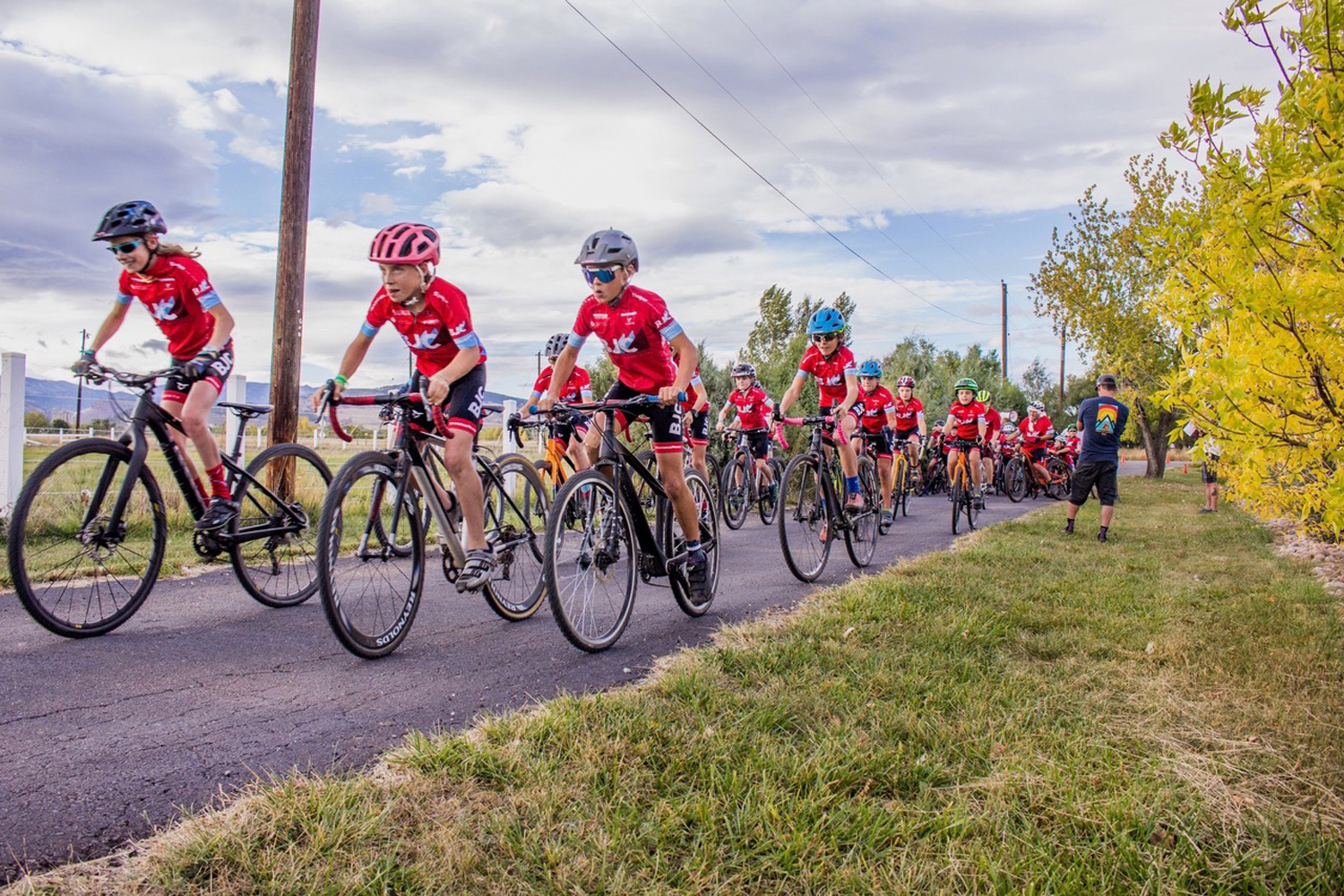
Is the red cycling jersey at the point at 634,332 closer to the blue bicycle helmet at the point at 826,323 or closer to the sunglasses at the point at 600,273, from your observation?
the sunglasses at the point at 600,273

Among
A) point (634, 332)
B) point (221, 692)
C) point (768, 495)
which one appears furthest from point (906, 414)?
point (221, 692)

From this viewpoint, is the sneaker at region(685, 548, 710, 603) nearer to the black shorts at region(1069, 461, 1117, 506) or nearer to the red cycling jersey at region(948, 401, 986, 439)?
the black shorts at region(1069, 461, 1117, 506)

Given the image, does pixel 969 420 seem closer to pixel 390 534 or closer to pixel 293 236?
pixel 293 236

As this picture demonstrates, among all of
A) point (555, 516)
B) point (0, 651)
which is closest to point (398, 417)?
point (555, 516)

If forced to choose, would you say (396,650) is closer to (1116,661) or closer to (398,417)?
(398,417)

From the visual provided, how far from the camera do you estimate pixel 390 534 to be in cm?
484

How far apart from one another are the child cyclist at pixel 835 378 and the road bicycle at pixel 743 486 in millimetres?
2564

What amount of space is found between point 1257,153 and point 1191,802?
272 centimetres

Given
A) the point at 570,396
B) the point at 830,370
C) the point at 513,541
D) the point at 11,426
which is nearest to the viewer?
the point at 513,541

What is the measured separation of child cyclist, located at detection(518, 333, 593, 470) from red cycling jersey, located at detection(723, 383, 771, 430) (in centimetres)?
244

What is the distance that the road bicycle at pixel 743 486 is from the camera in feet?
38.9

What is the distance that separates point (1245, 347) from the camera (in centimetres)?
398

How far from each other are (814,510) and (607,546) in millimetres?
3009

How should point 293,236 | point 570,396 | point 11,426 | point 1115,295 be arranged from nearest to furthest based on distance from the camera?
1. point 11,426
2. point 293,236
3. point 570,396
4. point 1115,295
